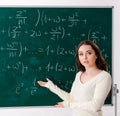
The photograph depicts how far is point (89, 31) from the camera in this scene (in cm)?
426

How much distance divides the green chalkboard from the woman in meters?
1.15

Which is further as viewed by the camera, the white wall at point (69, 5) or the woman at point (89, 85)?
the white wall at point (69, 5)

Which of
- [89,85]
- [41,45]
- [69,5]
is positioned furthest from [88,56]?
[69,5]

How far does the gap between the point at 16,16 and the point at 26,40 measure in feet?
1.19

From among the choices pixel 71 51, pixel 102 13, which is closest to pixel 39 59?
pixel 71 51

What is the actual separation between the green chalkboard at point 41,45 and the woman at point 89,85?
1.15 meters

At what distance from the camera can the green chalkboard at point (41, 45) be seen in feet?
13.7

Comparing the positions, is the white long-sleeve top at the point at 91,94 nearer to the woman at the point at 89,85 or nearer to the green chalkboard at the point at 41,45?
the woman at the point at 89,85

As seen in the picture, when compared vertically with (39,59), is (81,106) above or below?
below

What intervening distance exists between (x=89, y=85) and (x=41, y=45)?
1568mm

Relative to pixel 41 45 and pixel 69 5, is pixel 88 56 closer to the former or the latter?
pixel 41 45

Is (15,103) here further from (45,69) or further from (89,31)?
(89,31)

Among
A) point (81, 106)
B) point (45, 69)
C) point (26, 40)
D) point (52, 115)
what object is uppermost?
point (26, 40)

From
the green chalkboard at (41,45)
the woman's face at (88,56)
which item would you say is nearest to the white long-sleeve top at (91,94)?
the woman's face at (88,56)
